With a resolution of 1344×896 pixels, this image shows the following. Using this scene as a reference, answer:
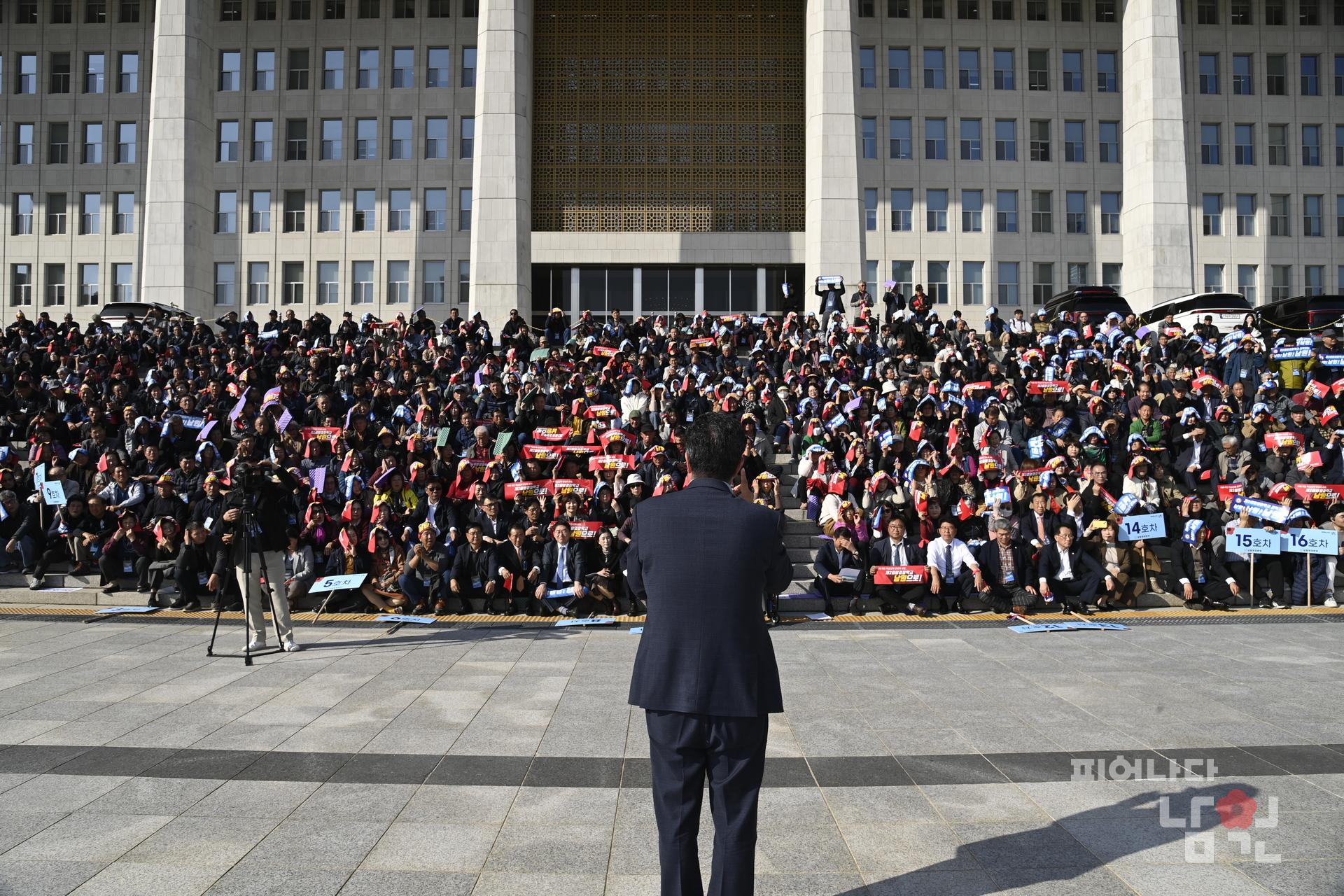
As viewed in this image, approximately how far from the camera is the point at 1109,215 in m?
46.3

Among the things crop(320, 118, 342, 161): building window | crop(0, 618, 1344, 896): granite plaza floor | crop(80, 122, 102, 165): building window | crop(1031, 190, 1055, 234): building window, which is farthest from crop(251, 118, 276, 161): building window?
crop(0, 618, 1344, 896): granite plaza floor

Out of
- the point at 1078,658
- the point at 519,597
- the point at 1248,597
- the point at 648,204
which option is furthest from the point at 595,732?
the point at 648,204

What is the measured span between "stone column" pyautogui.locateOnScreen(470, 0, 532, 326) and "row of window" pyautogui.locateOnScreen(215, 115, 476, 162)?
7213 mm

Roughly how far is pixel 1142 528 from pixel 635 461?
774 cm

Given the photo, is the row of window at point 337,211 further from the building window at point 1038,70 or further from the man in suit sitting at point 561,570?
the man in suit sitting at point 561,570

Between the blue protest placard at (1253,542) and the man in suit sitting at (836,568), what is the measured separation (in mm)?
5212

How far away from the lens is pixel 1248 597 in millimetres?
13531

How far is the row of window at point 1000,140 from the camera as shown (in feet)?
151

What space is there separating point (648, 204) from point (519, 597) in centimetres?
3377

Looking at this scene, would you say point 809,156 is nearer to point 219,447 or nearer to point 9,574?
point 219,447

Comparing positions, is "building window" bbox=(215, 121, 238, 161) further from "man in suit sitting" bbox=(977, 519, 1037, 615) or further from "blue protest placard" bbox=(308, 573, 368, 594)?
"man in suit sitting" bbox=(977, 519, 1037, 615)

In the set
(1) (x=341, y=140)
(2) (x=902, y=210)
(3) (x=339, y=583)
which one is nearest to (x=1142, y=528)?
(3) (x=339, y=583)

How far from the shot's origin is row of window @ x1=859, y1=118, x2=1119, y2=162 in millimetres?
46094

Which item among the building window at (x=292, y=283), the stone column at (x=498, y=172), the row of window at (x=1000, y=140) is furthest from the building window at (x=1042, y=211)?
the building window at (x=292, y=283)
